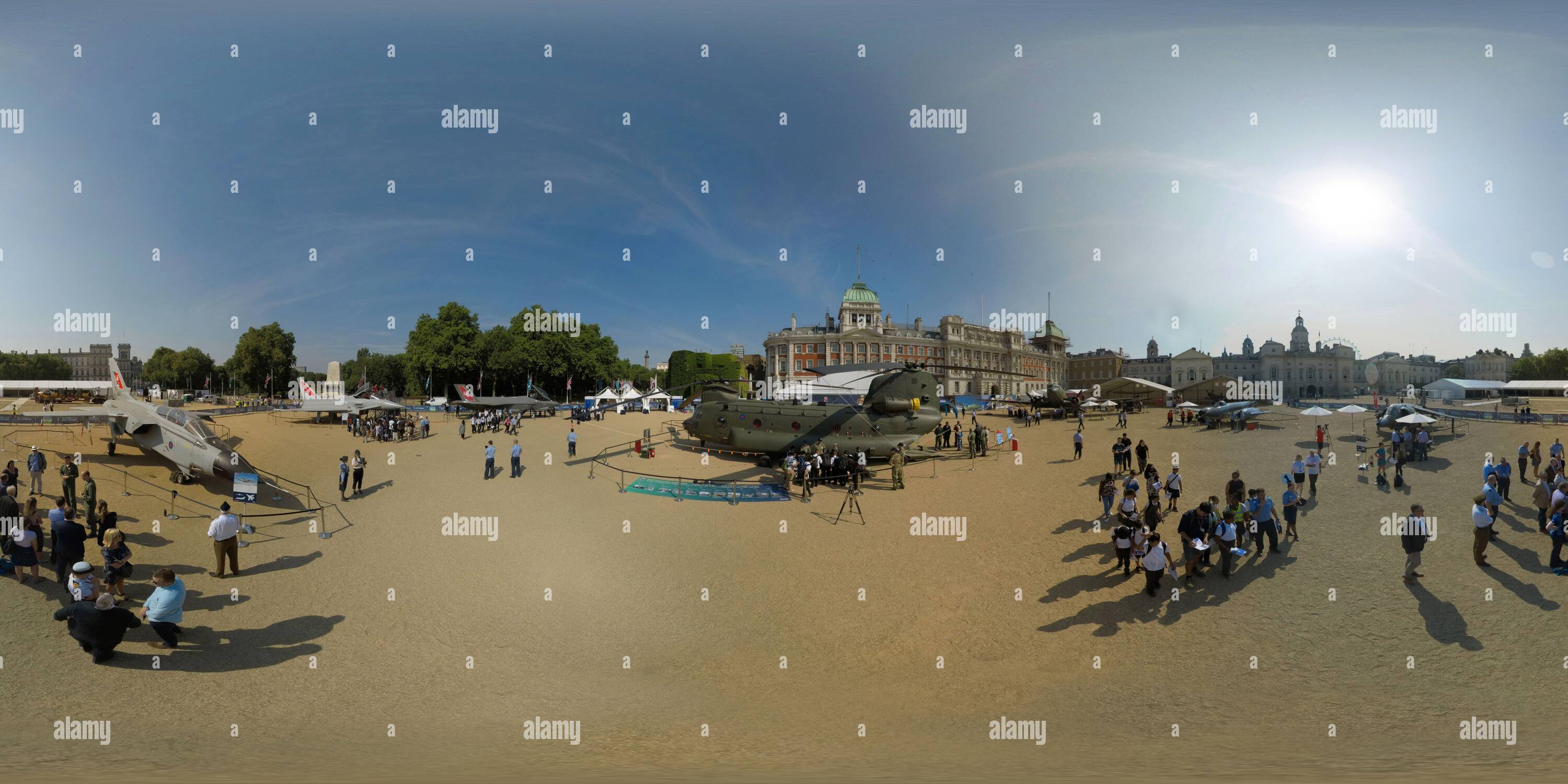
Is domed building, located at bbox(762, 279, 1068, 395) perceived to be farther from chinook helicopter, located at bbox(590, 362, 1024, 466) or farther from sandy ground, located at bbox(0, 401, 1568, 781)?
sandy ground, located at bbox(0, 401, 1568, 781)

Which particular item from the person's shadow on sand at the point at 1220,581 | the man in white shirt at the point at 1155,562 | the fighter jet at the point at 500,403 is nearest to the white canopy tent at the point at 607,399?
the fighter jet at the point at 500,403

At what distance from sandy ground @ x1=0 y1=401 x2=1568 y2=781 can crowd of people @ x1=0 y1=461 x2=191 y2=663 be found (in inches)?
11.6

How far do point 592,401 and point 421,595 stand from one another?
42.8m

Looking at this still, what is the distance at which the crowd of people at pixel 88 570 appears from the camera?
5781 millimetres

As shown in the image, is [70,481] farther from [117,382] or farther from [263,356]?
[263,356]

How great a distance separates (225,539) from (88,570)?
88.0 inches

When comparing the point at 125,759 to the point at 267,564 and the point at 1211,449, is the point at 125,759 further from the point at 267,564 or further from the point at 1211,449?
the point at 1211,449

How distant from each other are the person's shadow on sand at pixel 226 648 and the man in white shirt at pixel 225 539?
192 centimetres

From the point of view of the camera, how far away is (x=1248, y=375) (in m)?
105

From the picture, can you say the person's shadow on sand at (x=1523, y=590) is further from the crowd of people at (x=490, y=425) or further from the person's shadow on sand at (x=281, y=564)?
the crowd of people at (x=490, y=425)

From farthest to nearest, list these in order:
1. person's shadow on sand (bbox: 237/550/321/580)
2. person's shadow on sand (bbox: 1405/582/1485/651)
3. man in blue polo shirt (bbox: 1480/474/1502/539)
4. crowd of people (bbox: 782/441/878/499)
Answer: crowd of people (bbox: 782/441/878/499)
man in blue polo shirt (bbox: 1480/474/1502/539)
person's shadow on sand (bbox: 237/550/321/580)
person's shadow on sand (bbox: 1405/582/1485/651)

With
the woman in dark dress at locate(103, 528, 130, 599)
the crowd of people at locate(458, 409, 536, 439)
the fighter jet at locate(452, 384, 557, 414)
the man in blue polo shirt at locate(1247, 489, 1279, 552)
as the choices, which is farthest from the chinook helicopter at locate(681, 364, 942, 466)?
the fighter jet at locate(452, 384, 557, 414)

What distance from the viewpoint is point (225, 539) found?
8305 mm

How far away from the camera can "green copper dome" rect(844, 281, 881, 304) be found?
3450 inches
